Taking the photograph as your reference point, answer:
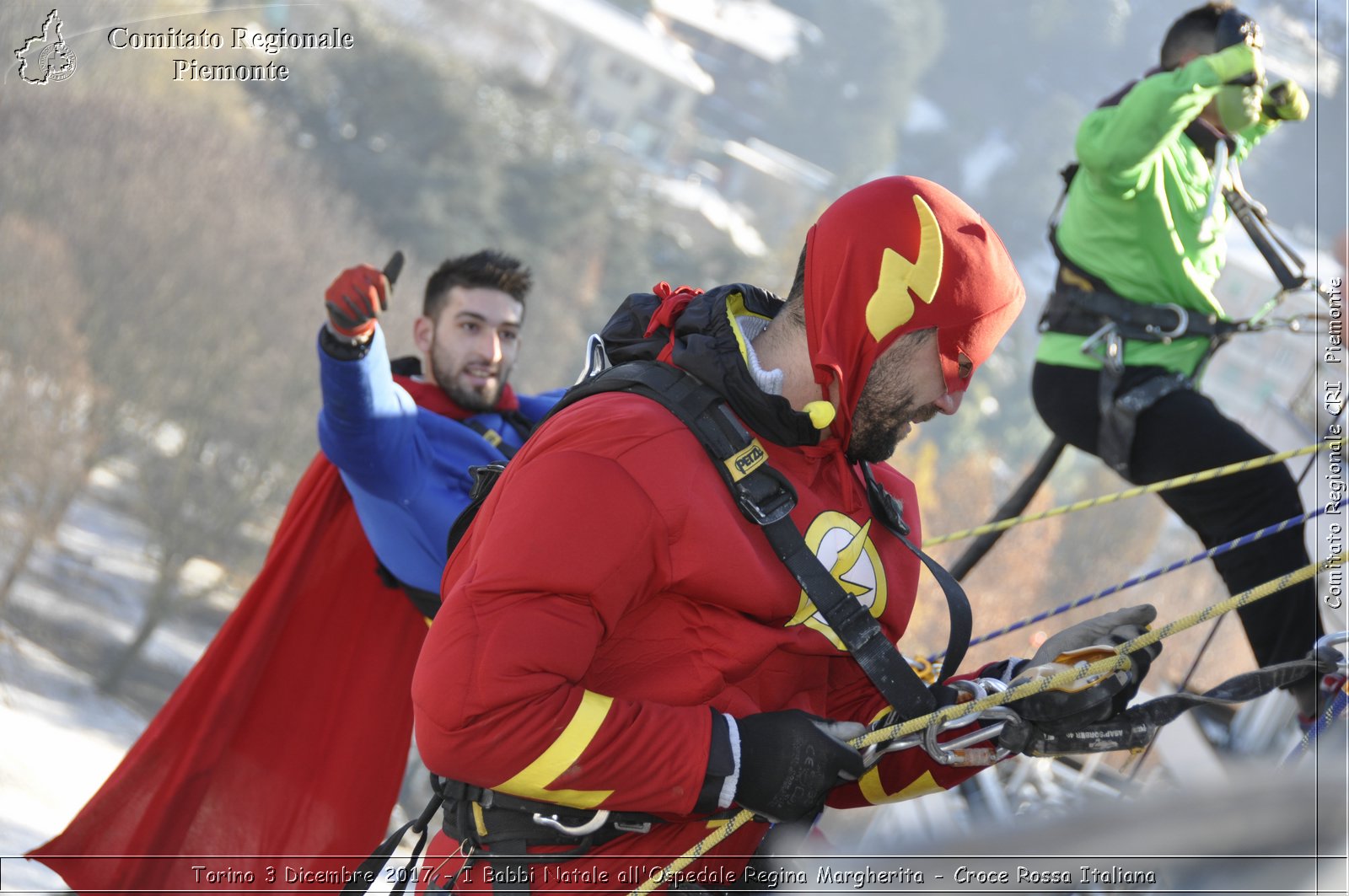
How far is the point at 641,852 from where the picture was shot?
212 cm

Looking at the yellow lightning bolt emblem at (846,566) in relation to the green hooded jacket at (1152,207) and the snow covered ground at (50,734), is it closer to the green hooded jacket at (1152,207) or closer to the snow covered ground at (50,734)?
the green hooded jacket at (1152,207)

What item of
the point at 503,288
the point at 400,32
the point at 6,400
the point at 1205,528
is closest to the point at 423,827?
the point at 503,288

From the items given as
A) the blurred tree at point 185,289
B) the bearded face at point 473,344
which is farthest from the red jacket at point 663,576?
the blurred tree at point 185,289

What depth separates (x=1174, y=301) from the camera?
3.79 metres

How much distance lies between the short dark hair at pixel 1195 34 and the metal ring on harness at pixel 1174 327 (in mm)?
754

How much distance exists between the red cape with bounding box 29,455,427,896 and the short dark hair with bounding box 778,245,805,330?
2.01 meters

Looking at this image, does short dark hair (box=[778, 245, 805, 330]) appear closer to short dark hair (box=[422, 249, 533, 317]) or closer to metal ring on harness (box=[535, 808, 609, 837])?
metal ring on harness (box=[535, 808, 609, 837])

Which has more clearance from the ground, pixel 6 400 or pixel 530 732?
pixel 530 732

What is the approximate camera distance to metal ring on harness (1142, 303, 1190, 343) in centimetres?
369

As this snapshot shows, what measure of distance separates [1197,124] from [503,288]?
7.09 feet

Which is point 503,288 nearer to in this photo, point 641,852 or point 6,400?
point 641,852

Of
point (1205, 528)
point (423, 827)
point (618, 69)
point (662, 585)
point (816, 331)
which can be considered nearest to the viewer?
point (662, 585)

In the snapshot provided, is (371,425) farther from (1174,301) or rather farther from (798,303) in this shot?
(1174,301)

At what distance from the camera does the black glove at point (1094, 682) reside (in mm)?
2154
